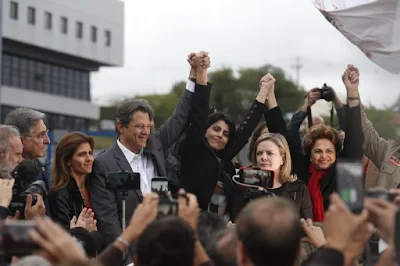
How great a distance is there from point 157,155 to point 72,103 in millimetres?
75457

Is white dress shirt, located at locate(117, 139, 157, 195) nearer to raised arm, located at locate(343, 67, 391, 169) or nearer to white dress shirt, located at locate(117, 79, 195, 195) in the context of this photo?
white dress shirt, located at locate(117, 79, 195, 195)

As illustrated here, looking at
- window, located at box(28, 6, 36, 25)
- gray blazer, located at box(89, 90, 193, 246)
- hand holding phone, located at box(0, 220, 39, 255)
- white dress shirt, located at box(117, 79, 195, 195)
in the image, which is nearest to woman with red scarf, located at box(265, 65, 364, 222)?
gray blazer, located at box(89, 90, 193, 246)

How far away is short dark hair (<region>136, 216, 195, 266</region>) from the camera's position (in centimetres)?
441

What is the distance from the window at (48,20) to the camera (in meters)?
73.7

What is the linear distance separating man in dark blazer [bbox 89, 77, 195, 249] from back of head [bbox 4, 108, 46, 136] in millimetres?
691

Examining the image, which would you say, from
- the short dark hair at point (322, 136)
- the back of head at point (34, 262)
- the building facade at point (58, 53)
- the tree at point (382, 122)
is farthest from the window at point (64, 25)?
the back of head at point (34, 262)

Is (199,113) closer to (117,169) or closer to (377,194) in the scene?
(117,169)

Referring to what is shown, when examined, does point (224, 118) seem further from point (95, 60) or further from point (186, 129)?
point (95, 60)

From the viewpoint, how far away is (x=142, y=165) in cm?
800

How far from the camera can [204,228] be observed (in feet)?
17.2

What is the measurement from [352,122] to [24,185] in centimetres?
282

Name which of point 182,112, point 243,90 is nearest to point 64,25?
point 243,90

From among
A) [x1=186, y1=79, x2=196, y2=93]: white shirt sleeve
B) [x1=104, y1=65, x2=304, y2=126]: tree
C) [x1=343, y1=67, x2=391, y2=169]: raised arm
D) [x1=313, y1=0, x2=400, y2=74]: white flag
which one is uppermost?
[x1=104, y1=65, x2=304, y2=126]: tree

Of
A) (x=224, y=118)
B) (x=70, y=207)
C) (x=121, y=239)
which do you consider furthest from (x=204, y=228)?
(x=224, y=118)
